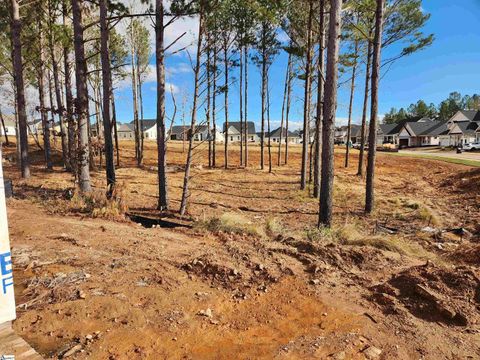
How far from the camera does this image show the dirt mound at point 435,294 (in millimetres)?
3504

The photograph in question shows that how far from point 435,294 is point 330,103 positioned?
17.1 ft

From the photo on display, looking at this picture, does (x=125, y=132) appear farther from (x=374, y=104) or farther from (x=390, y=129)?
(x=374, y=104)

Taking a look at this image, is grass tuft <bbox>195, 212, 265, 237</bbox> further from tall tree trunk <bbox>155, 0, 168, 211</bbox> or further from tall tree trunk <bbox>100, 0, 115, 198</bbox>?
tall tree trunk <bbox>100, 0, 115, 198</bbox>

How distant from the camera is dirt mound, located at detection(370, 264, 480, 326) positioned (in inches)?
138

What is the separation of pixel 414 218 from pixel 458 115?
2570 inches

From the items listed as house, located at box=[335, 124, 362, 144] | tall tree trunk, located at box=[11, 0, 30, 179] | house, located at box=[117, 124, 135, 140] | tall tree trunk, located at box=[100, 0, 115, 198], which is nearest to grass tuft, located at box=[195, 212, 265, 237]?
tall tree trunk, located at box=[100, 0, 115, 198]

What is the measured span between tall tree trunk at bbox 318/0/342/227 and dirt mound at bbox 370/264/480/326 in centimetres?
390

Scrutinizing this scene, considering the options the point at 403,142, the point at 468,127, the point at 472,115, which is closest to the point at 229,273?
the point at 468,127

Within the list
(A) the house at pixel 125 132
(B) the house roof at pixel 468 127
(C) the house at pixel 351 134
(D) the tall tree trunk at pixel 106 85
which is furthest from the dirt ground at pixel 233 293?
(A) the house at pixel 125 132

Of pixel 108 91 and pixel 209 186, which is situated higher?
pixel 108 91

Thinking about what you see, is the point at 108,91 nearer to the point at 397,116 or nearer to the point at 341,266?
the point at 341,266

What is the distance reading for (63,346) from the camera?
294 cm

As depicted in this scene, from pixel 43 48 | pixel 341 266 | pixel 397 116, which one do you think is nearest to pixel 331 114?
pixel 341 266

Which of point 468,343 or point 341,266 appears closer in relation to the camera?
point 468,343
